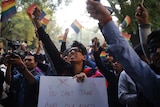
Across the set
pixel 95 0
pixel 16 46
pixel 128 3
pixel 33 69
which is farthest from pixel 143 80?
pixel 128 3

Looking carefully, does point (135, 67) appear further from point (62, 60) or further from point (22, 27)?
point (22, 27)

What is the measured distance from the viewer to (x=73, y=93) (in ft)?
9.26

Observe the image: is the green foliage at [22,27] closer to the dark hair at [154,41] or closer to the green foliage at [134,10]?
the green foliage at [134,10]

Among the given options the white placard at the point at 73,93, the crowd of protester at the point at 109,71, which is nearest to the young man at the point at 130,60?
the crowd of protester at the point at 109,71

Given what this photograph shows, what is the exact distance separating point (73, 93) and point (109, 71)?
62 centimetres

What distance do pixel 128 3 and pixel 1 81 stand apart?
10.6 meters

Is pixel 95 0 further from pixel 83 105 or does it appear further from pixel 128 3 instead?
pixel 128 3

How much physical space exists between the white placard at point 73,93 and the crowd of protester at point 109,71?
0.09 m

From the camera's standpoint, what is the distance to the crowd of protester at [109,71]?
1.42m

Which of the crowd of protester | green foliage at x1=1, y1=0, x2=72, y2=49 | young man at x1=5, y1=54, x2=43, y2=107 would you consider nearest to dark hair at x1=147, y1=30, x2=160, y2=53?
the crowd of protester

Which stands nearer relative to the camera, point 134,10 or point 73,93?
point 73,93

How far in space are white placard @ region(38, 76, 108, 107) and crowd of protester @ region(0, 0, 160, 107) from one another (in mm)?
92

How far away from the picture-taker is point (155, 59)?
4.97 ft

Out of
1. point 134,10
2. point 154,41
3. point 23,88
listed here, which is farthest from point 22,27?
point 154,41
